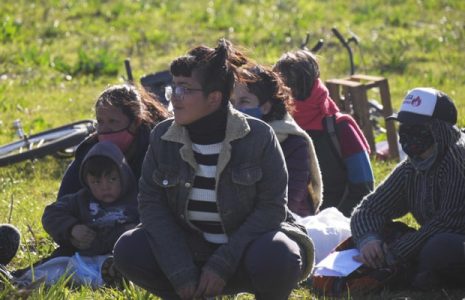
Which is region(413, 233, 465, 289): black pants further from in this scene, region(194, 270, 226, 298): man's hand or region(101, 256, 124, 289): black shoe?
region(101, 256, 124, 289): black shoe

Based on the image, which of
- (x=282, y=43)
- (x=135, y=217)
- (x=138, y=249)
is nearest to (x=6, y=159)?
(x=135, y=217)

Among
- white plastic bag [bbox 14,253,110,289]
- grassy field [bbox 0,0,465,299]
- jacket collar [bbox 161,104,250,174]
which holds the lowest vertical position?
grassy field [bbox 0,0,465,299]

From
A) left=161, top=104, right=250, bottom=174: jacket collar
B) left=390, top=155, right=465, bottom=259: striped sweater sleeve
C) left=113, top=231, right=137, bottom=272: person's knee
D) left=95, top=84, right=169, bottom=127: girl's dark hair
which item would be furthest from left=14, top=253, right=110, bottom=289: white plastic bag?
left=390, top=155, right=465, bottom=259: striped sweater sleeve

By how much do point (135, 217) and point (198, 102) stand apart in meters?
1.39

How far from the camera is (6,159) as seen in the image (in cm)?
828

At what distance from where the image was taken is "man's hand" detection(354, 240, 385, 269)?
5.35 meters

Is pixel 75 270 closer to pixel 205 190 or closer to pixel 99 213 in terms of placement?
pixel 99 213

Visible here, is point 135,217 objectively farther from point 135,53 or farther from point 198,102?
point 135,53

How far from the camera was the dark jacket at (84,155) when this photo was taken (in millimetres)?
6004

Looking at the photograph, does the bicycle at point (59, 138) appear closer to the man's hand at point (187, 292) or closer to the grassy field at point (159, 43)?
the grassy field at point (159, 43)

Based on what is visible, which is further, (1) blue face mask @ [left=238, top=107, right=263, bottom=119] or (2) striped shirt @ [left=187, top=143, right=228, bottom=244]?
(1) blue face mask @ [left=238, top=107, right=263, bottom=119]

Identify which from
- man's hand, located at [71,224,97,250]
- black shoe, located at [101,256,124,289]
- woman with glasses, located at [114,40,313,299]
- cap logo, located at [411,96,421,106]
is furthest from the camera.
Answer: man's hand, located at [71,224,97,250]

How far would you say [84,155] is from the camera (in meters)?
6.07

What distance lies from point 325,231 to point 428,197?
76 cm
